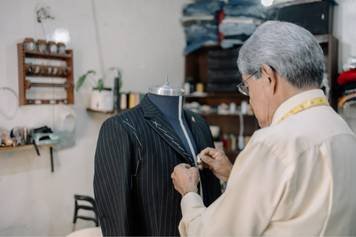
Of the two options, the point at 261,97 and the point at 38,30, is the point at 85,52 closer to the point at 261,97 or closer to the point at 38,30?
the point at 38,30

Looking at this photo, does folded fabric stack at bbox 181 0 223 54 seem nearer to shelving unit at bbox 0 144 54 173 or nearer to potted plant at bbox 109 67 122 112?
potted plant at bbox 109 67 122 112

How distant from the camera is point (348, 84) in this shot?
265 cm

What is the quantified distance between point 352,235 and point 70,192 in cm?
221

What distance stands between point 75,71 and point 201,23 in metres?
1.41

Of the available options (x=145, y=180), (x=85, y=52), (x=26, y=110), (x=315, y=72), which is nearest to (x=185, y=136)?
(x=145, y=180)

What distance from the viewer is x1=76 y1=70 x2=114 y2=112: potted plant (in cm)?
269

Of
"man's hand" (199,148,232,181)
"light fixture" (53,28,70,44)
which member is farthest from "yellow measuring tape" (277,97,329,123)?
"light fixture" (53,28,70,44)

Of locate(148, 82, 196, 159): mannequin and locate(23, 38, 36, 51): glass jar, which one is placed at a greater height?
locate(23, 38, 36, 51): glass jar

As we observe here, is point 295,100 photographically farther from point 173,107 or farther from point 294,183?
point 173,107

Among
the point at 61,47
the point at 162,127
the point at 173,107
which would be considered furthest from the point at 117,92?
the point at 162,127

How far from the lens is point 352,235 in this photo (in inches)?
37.5

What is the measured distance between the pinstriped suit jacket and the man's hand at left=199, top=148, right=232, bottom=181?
7 centimetres

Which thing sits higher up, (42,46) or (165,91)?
(42,46)

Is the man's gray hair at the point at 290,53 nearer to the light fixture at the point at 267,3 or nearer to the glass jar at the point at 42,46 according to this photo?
the glass jar at the point at 42,46
